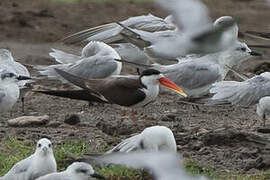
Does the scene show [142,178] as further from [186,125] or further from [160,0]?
[160,0]

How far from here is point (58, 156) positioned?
789cm

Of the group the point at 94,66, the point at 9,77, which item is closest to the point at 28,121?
the point at 9,77

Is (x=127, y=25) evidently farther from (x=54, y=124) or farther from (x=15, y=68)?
(x=54, y=124)

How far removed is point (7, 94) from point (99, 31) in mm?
3068

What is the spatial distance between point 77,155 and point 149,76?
2.04m

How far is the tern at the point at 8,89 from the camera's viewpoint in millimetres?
9594

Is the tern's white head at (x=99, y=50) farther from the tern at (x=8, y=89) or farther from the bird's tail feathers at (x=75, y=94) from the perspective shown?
the tern at (x=8, y=89)

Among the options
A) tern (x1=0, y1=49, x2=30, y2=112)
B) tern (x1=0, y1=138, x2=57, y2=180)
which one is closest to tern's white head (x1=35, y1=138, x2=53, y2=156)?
tern (x1=0, y1=138, x2=57, y2=180)

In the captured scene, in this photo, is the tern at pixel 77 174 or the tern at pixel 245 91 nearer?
the tern at pixel 77 174

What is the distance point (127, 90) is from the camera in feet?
31.7

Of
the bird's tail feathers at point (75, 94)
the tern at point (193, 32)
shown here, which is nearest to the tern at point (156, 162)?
the tern at point (193, 32)

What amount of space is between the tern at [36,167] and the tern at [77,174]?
33cm

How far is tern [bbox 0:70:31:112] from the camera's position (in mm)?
9594

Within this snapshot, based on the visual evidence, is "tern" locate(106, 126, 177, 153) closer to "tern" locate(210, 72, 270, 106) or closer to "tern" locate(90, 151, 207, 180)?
"tern" locate(90, 151, 207, 180)
